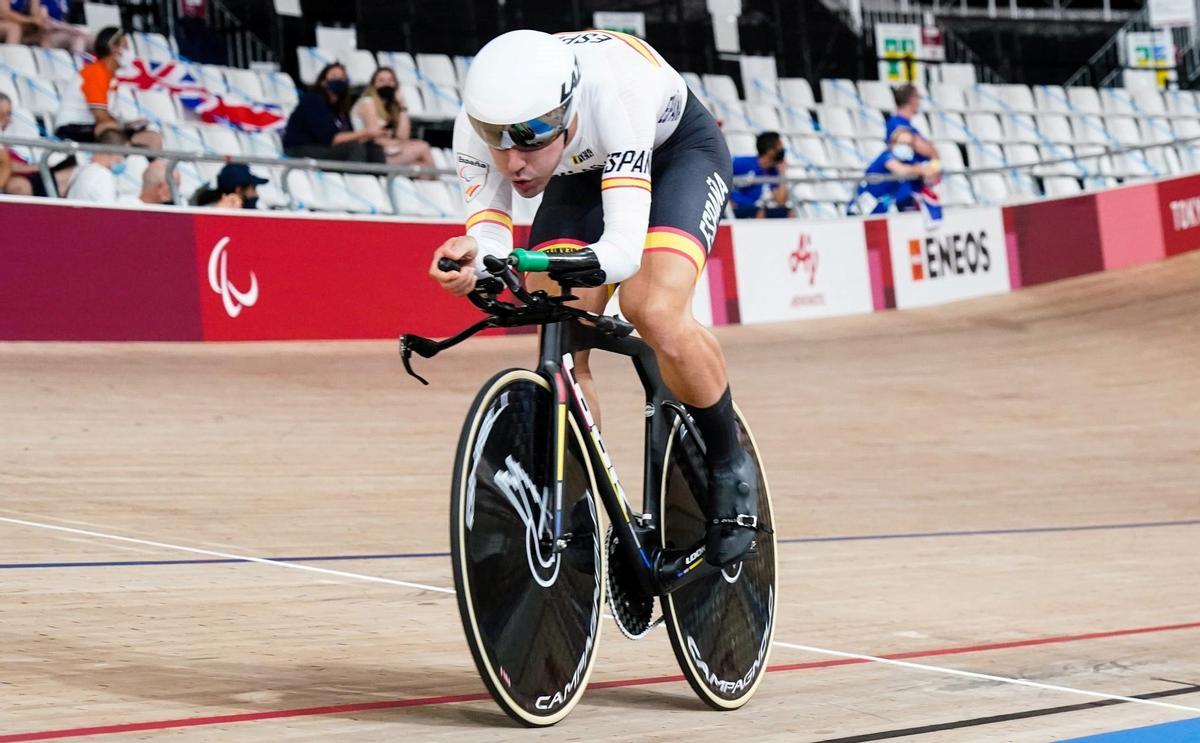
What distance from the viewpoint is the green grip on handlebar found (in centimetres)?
254

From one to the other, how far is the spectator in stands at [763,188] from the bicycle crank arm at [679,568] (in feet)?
27.2

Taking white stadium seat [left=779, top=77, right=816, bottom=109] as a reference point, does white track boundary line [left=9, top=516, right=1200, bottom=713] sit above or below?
below

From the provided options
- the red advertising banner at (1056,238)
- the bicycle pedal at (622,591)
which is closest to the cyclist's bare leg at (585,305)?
the bicycle pedal at (622,591)

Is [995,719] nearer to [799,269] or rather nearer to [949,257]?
[799,269]

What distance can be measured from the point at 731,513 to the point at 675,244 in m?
0.54

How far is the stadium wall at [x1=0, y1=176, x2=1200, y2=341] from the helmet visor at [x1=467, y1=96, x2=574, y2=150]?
16.7 feet

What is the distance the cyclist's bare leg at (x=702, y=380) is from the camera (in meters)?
2.80

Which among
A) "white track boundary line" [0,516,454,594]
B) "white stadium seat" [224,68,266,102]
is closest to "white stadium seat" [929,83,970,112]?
"white stadium seat" [224,68,266,102]

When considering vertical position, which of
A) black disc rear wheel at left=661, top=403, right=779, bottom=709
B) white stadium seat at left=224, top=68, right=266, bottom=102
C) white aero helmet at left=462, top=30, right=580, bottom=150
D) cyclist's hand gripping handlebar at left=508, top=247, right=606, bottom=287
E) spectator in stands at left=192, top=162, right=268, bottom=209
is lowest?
black disc rear wheel at left=661, top=403, right=779, bottom=709

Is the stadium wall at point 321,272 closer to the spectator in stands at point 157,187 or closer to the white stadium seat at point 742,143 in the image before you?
the spectator in stands at point 157,187

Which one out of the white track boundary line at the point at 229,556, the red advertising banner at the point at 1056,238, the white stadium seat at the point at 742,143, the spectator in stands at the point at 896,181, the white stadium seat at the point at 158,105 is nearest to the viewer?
the white track boundary line at the point at 229,556

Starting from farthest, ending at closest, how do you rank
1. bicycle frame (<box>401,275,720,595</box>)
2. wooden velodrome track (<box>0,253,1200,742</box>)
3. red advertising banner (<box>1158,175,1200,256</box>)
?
red advertising banner (<box>1158,175,1200,256</box>)
wooden velodrome track (<box>0,253,1200,742</box>)
bicycle frame (<box>401,275,720,595</box>)

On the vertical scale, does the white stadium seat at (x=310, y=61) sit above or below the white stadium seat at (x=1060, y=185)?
above

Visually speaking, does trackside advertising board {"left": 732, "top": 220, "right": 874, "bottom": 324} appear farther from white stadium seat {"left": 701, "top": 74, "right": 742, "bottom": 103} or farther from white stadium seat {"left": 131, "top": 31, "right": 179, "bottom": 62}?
white stadium seat {"left": 131, "top": 31, "right": 179, "bottom": 62}
